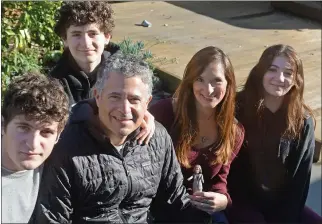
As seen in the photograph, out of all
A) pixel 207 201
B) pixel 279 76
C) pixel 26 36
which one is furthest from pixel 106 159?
pixel 26 36

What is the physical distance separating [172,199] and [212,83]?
51 centimetres

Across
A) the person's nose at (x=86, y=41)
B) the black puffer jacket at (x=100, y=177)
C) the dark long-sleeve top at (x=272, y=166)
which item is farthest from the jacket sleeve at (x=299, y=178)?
the person's nose at (x=86, y=41)

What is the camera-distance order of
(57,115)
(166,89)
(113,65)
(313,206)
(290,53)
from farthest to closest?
(166,89)
(313,206)
(290,53)
(113,65)
(57,115)

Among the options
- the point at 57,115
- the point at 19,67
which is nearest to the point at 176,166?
the point at 57,115

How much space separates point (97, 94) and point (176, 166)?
47cm

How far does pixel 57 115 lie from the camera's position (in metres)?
1.91

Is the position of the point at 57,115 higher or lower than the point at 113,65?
lower

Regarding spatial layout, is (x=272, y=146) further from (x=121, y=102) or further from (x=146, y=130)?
(x=121, y=102)

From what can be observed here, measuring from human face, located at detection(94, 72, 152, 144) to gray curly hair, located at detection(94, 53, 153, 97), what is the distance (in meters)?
0.01

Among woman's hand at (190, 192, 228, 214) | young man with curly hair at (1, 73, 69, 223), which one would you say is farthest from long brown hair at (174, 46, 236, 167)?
young man with curly hair at (1, 73, 69, 223)

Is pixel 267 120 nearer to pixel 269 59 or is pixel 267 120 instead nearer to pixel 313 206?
pixel 269 59

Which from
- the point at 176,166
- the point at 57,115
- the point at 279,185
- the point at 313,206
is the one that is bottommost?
the point at 313,206

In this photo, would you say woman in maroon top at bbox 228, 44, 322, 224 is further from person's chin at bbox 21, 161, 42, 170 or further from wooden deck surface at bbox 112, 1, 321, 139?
wooden deck surface at bbox 112, 1, 321, 139

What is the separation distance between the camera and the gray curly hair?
2098 mm
